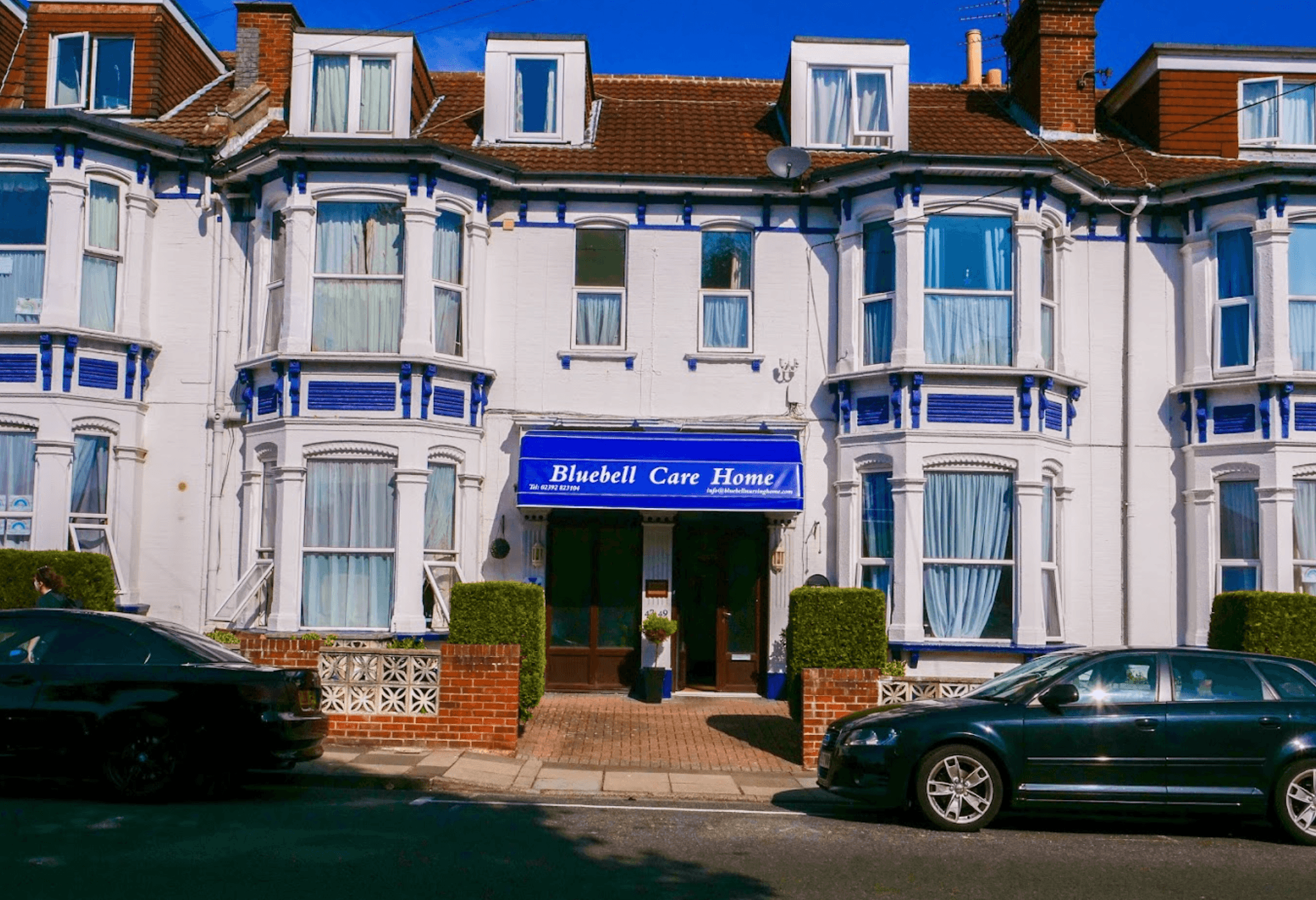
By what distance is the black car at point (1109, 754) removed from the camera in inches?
367

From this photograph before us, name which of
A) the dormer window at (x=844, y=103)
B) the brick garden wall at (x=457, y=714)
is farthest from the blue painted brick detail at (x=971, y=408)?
the brick garden wall at (x=457, y=714)

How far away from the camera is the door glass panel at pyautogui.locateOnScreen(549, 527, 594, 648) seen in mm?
16812

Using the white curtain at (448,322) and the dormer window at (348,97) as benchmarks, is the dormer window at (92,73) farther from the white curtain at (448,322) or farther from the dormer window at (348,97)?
the white curtain at (448,322)

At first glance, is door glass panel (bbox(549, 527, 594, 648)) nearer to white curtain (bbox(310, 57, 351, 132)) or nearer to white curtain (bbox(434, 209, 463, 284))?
white curtain (bbox(434, 209, 463, 284))

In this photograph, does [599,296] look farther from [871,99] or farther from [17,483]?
[17,483]

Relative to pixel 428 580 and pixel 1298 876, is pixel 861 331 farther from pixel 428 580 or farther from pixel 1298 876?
pixel 1298 876

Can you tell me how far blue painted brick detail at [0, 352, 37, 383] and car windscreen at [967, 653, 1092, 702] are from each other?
1237 cm

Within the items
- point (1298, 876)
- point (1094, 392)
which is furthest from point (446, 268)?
point (1298, 876)

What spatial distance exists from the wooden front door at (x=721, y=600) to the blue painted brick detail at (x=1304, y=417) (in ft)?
23.3

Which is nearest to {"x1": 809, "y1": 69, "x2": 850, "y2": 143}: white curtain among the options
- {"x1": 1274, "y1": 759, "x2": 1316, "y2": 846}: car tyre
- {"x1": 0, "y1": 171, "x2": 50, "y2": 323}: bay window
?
{"x1": 0, "y1": 171, "x2": 50, "y2": 323}: bay window

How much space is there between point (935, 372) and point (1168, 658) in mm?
6602

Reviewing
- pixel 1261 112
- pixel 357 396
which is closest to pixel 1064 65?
pixel 1261 112

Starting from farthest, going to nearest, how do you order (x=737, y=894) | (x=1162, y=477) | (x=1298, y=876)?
(x=1162, y=477) → (x=1298, y=876) → (x=737, y=894)

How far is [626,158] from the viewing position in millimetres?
17578
